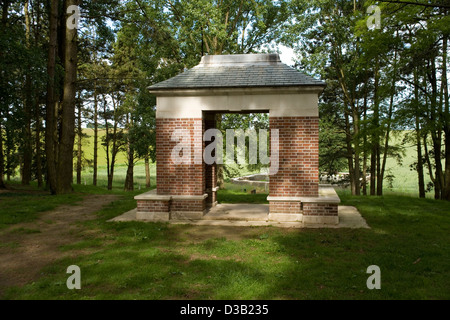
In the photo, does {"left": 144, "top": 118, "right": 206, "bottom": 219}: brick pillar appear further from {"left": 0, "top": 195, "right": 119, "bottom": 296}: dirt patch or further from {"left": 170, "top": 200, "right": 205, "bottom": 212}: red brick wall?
{"left": 0, "top": 195, "right": 119, "bottom": 296}: dirt patch

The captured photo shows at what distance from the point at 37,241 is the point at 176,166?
12.9 ft

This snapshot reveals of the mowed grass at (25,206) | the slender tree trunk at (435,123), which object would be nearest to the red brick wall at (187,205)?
the mowed grass at (25,206)

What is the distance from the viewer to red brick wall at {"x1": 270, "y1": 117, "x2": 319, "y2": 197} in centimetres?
947

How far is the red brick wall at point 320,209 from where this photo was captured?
9234mm

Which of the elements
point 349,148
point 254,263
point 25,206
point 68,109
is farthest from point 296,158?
point 349,148

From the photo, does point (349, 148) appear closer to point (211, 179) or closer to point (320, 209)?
point (211, 179)

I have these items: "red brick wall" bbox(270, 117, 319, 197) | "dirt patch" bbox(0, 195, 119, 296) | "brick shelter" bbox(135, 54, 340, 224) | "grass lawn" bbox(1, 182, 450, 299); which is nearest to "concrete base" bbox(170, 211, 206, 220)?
"brick shelter" bbox(135, 54, 340, 224)

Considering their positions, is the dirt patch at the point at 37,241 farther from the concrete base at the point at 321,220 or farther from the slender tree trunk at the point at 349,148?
the slender tree trunk at the point at 349,148

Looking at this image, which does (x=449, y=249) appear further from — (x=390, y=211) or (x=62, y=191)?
(x=62, y=191)

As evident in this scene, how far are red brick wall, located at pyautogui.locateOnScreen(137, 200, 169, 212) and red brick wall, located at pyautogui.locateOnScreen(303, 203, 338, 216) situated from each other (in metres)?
3.87

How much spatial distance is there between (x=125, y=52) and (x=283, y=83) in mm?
20589

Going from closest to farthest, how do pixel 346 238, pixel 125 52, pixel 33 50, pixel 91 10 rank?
pixel 346 238, pixel 33 50, pixel 91 10, pixel 125 52

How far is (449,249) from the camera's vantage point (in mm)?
7094
